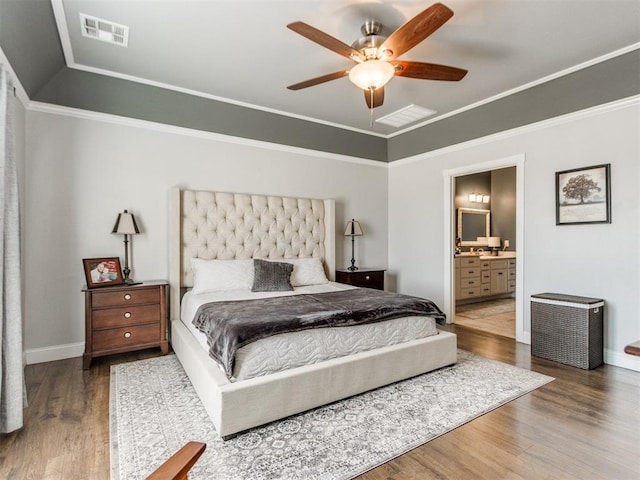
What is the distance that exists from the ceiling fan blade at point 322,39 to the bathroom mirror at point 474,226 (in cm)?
505

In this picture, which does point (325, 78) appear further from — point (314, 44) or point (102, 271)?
point (102, 271)

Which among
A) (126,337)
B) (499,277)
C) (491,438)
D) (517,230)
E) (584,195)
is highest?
(584,195)

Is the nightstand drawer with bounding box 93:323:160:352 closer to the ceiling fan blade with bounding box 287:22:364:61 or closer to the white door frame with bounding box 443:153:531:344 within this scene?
A: the ceiling fan blade with bounding box 287:22:364:61

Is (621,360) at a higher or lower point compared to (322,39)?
lower

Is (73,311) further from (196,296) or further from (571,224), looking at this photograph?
(571,224)

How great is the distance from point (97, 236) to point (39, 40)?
172 centimetres

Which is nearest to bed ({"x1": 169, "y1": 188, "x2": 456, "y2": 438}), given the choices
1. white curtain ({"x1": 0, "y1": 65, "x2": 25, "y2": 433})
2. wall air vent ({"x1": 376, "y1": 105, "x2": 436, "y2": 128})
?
white curtain ({"x1": 0, "y1": 65, "x2": 25, "y2": 433})

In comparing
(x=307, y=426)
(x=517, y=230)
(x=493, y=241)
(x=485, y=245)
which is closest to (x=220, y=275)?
(x=307, y=426)

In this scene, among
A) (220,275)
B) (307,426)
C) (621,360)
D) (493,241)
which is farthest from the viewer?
(493,241)

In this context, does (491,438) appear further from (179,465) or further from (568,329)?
(179,465)

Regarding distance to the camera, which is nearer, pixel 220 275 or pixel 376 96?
pixel 376 96

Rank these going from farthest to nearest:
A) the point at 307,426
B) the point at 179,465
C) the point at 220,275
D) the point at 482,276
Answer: the point at 482,276
the point at 220,275
the point at 307,426
the point at 179,465

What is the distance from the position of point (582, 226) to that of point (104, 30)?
4.64 metres

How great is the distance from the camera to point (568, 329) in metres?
3.13
